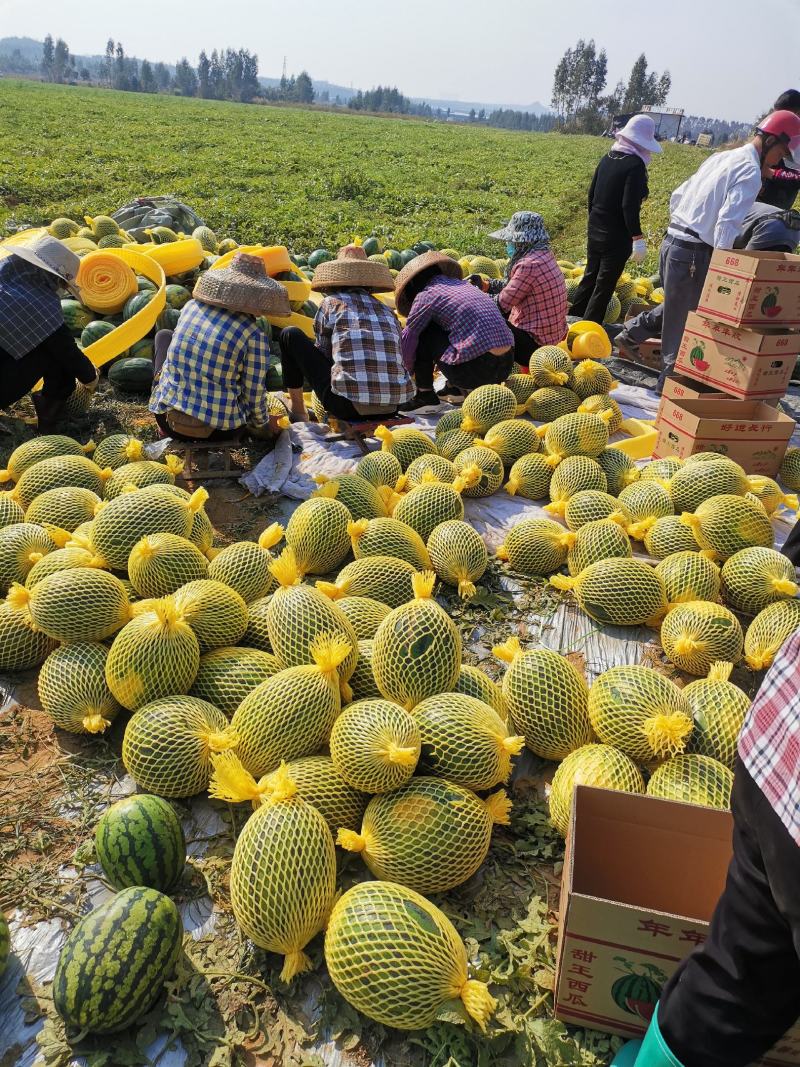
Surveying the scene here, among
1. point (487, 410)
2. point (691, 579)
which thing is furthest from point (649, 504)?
point (487, 410)

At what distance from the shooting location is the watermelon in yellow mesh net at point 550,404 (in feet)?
19.6

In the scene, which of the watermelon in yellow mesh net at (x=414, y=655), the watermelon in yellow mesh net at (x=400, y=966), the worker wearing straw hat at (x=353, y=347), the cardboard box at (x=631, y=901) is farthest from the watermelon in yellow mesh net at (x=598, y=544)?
the watermelon in yellow mesh net at (x=400, y=966)

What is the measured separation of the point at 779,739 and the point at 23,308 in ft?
18.5

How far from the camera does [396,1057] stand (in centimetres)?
207

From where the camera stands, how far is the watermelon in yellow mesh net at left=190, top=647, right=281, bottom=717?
3.01 meters

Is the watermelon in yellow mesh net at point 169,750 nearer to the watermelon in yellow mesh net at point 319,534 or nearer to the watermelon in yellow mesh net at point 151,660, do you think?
the watermelon in yellow mesh net at point 151,660

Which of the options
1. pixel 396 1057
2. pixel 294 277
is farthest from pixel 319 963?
pixel 294 277

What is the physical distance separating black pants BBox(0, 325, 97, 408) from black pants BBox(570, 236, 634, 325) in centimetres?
596

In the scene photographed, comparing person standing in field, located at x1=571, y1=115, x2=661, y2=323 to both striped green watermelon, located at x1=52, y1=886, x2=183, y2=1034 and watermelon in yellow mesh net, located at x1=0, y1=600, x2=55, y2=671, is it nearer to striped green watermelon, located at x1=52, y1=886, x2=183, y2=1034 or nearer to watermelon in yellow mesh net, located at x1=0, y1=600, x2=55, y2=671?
watermelon in yellow mesh net, located at x1=0, y1=600, x2=55, y2=671

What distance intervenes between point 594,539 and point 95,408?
460 centimetres

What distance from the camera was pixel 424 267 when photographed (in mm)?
6340

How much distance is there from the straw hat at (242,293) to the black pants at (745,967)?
4352mm

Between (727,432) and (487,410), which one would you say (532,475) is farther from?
(727,432)

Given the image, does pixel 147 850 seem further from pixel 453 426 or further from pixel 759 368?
pixel 759 368
